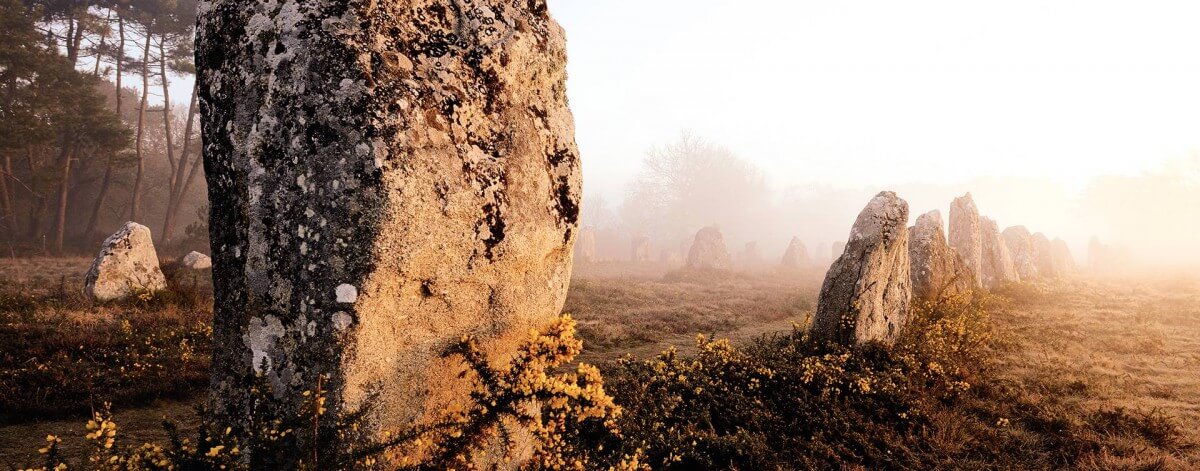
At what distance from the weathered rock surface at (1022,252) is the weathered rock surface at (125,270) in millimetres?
28968

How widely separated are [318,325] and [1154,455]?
7.55m

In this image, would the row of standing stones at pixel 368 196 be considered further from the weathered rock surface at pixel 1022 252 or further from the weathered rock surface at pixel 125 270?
the weathered rock surface at pixel 1022 252

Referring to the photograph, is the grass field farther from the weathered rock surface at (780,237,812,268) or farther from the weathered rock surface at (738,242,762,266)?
the weathered rock surface at (738,242,762,266)

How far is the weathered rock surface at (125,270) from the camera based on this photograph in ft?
32.8

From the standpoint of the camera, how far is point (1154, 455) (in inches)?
201

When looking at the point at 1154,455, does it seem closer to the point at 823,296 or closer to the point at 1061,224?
the point at 823,296

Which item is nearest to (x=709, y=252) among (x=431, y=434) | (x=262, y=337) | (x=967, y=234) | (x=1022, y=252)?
(x=1022, y=252)

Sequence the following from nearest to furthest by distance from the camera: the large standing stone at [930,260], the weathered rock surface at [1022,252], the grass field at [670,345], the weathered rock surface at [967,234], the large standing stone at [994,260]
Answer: the grass field at [670,345] → the large standing stone at [930,260] → the weathered rock surface at [967,234] → the large standing stone at [994,260] → the weathered rock surface at [1022,252]

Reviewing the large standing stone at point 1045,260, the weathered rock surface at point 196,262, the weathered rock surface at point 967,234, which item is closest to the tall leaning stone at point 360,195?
the weathered rock surface at point 196,262

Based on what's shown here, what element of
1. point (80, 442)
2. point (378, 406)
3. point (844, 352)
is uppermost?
point (378, 406)

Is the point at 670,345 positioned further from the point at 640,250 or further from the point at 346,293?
the point at 640,250

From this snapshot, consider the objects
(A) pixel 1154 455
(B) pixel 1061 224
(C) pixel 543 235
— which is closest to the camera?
(C) pixel 543 235

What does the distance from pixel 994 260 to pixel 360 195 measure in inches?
888

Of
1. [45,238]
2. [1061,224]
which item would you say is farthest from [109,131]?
[1061,224]
